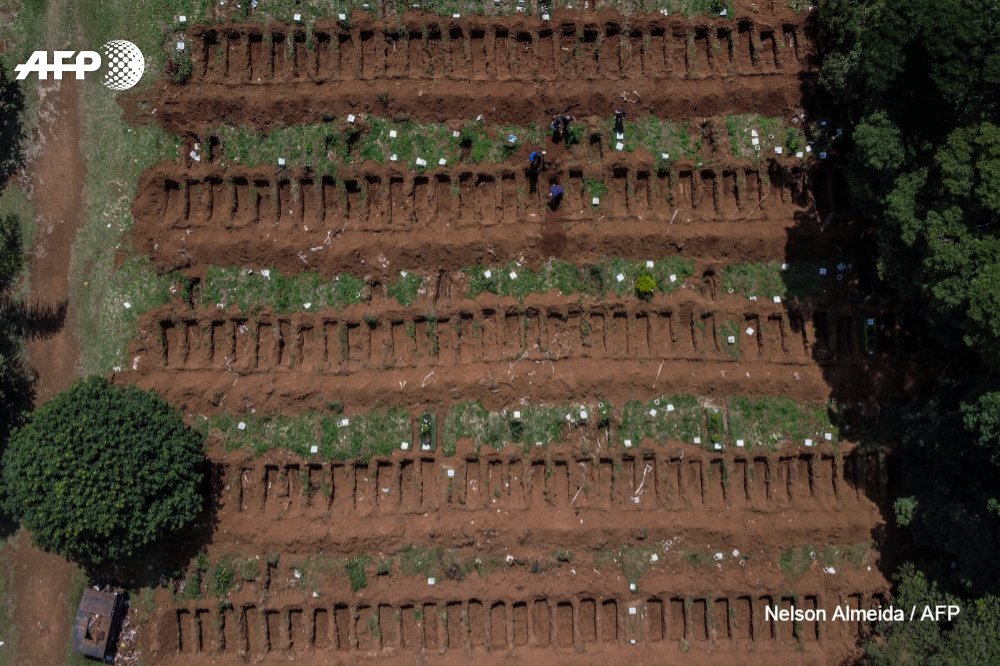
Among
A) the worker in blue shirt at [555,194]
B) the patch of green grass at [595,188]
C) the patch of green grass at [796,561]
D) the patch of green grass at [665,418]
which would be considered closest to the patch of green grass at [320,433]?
the patch of green grass at [665,418]

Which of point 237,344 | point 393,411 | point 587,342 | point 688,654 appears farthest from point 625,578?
point 237,344

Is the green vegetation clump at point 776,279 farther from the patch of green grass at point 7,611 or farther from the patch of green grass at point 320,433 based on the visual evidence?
the patch of green grass at point 7,611

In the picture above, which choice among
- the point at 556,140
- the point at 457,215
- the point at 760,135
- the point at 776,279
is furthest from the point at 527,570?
the point at 760,135

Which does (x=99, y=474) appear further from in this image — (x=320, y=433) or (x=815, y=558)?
(x=815, y=558)

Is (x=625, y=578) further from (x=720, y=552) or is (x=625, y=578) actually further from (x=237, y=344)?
(x=237, y=344)

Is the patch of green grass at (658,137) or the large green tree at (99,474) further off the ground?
the patch of green grass at (658,137)
